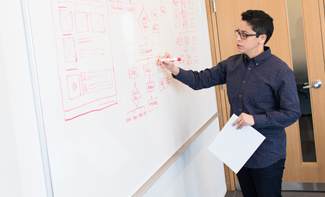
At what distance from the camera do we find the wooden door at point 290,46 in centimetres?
296

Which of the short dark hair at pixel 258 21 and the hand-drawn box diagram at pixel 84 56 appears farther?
the short dark hair at pixel 258 21

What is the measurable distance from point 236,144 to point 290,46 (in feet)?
5.16

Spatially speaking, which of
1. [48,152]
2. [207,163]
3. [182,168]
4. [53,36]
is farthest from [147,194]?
[207,163]

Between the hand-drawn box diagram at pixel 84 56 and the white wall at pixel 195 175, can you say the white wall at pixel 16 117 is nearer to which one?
the hand-drawn box diagram at pixel 84 56

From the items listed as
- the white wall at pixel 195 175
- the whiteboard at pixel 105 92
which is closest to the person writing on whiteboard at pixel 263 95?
the whiteboard at pixel 105 92

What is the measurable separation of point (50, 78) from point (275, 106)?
1.46m

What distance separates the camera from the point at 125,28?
1392 millimetres

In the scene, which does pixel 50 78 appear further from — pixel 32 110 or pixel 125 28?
pixel 125 28

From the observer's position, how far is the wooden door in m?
2.96

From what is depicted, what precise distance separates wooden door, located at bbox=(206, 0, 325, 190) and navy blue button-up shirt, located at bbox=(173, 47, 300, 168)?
120 centimetres

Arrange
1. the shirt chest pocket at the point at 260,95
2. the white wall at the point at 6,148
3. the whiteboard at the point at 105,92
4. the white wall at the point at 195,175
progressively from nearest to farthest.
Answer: the white wall at the point at 6,148 → the whiteboard at the point at 105,92 → the white wall at the point at 195,175 → the shirt chest pocket at the point at 260,95

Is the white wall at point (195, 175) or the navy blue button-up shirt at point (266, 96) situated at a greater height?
the navy blue button-up shirt at point (266, 96)

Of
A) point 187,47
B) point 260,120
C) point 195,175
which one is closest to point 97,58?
point 260,120

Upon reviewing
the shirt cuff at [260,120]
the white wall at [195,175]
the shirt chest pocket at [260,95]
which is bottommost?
the white wall at [195,175]
